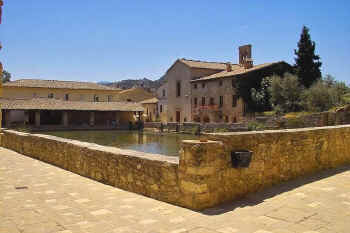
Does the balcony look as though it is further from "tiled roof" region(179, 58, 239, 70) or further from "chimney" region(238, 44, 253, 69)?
"chimney" region(238, 44, 253, 69)

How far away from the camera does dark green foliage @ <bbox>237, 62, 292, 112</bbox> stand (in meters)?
32.0

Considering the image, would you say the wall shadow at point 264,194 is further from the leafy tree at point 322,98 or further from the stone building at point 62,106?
the stone building at point 62,106

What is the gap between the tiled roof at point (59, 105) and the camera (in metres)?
33.3

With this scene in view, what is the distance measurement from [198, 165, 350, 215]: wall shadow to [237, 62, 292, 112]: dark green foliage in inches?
1045

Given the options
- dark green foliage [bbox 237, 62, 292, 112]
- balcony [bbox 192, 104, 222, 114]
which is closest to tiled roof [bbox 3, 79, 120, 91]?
balcony [bbox 192, 104, 222, 114]

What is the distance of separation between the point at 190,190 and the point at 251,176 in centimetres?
111

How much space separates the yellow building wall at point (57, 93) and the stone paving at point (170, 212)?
132 feet

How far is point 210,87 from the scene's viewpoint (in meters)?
36.6

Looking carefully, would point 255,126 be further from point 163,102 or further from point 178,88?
point 163,102

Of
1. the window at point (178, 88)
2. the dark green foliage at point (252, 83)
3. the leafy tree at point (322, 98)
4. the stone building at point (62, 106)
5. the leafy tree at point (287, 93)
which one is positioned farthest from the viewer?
the window at point (178, 88)

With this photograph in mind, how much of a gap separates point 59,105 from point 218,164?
1378 inches

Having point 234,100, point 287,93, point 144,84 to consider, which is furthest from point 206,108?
point 144,84

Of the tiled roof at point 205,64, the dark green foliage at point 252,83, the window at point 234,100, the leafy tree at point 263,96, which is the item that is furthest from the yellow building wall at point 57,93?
the leafy tree at point 263,96

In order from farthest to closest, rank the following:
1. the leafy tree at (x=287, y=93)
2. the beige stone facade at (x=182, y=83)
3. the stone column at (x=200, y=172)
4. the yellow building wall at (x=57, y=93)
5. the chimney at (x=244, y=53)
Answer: the yellow building wall at (x=57, y=93), the beige stone facade at (x=182, y=83), the chimney at (x=244, y=53), the leafy tree at (x=287, y=93), the stone column at (x=200, y=172)
